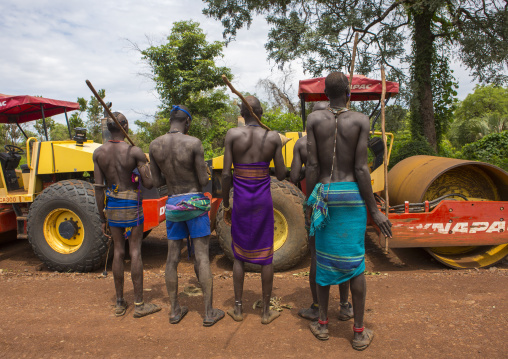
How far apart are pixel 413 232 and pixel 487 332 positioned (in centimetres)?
159

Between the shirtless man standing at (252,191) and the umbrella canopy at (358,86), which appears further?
the umbrella canopy at (358,86)

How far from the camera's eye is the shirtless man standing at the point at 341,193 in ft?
8.98

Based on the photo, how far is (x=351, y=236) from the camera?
2.80 m

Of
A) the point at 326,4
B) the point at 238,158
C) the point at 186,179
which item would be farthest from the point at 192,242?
the point at 326,4

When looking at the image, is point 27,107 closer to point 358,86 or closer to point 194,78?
point 358,86

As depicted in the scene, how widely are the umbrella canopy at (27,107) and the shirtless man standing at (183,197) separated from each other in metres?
3.57

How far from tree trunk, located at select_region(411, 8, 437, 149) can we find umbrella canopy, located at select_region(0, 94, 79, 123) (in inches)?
327

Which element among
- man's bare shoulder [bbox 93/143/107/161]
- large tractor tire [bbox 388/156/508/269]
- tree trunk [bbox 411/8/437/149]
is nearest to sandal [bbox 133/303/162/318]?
man's bare shoulder [bbox 93/143/107/161]

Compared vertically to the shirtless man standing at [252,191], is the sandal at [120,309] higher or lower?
lower

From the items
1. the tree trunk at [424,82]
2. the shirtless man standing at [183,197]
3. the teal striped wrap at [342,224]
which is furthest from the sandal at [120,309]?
the tree trunk at [424,82]

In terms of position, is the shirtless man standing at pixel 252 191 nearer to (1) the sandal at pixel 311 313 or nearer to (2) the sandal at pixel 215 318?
(2) the sandal at pixel 215 318

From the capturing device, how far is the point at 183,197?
332 centimetres

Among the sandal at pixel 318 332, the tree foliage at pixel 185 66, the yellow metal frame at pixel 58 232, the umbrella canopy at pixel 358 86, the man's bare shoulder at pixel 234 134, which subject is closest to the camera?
the sandal at pixel 318 332

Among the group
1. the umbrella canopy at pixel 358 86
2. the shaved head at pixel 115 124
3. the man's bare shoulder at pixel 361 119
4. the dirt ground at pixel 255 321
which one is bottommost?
the dirt ground at pixel 255 321
